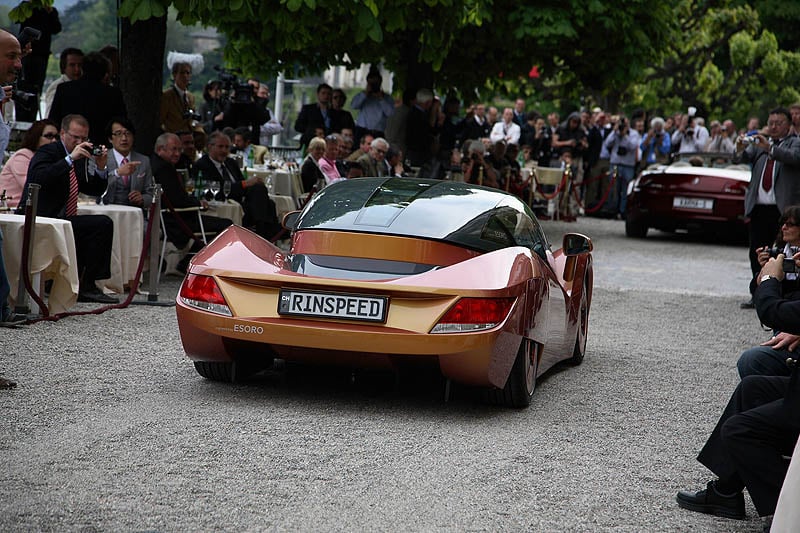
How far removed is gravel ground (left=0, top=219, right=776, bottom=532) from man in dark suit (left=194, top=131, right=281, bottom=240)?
14.8ft

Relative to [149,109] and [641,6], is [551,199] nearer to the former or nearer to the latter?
[641,6]

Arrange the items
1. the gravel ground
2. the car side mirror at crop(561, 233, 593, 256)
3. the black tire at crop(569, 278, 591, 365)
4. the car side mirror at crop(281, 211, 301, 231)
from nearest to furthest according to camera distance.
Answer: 1. the gravel ground
2. the car side mirror at crop(281, 211, 301, 231)
3. the car side mirror at crop(561, 233, 593, 256)
4. the black tire at crop(569, 278, 591, 365)

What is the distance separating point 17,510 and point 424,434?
2.33 metres

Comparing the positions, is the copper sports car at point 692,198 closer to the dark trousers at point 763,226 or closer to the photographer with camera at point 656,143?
the photographer with camera at point 656,143

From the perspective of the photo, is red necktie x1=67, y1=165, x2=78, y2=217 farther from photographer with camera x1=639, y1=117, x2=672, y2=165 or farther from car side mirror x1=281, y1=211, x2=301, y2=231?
photographer with camera x1=639, y1=117, x2=672, y2=165

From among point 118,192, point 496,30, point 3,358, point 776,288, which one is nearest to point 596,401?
point 776,288

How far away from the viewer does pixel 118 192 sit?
1188 cm

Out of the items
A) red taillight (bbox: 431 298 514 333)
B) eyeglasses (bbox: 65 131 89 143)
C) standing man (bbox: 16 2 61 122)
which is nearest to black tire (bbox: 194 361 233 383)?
red taillight (bbox: 431 298 514 333)

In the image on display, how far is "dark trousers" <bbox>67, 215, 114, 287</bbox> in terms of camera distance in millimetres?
10766

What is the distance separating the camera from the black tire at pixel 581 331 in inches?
358

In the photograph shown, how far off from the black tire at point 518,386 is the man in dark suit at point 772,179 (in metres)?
5.80

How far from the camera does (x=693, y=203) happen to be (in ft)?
71.6

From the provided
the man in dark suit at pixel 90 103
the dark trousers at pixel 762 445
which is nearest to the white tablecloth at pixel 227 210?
the man in dark suit at pixel 90 103

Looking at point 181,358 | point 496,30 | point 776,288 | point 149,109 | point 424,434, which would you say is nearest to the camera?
point 776,288
